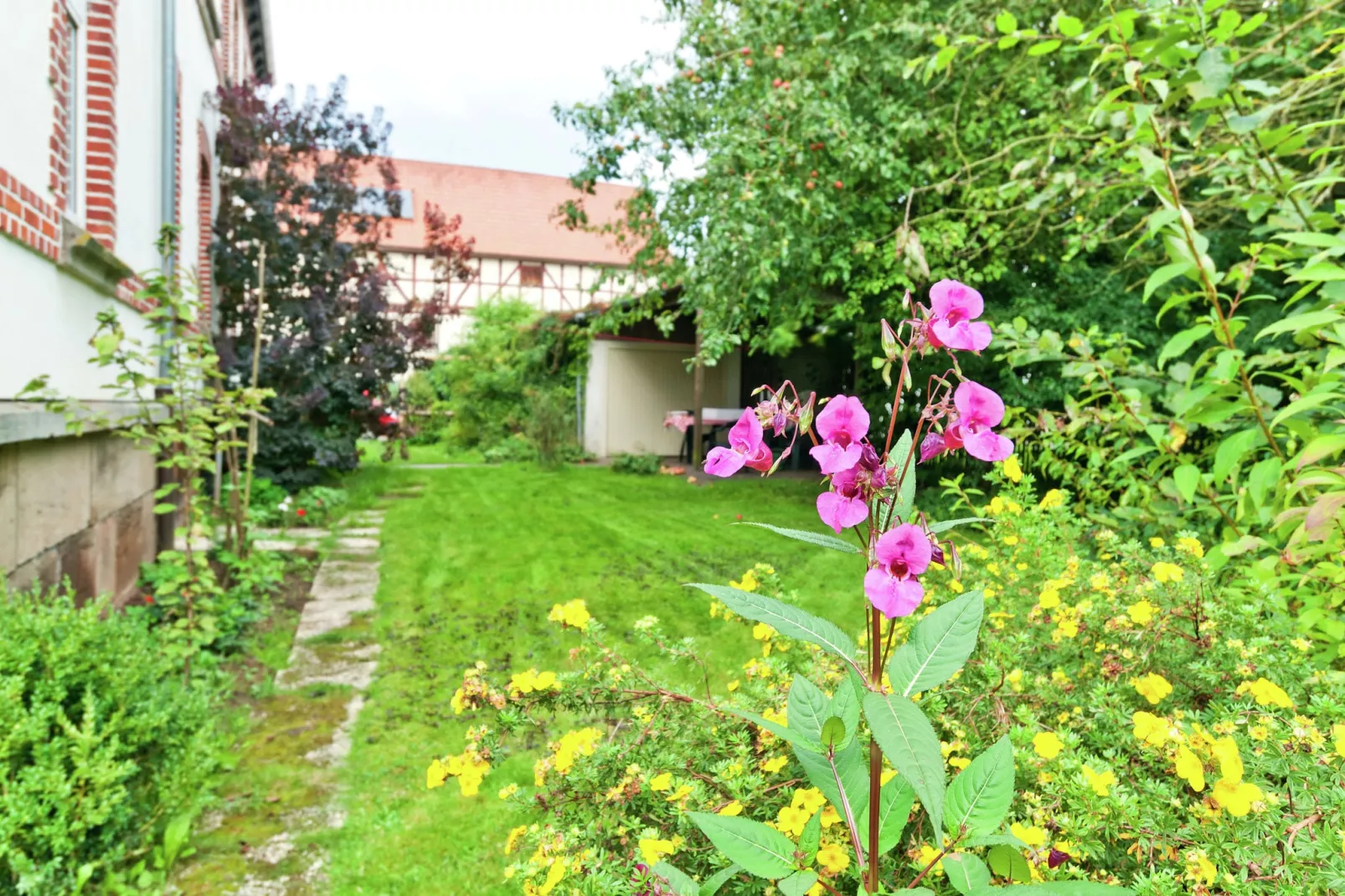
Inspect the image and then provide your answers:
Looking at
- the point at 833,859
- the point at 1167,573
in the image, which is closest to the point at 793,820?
the point at 833,859

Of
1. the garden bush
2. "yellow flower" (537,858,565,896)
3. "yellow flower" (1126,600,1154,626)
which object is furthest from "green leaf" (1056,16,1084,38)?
the garden bush

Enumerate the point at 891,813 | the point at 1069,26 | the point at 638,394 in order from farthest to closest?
the point at 638,394
the point at 1069,26
the point at 891,813

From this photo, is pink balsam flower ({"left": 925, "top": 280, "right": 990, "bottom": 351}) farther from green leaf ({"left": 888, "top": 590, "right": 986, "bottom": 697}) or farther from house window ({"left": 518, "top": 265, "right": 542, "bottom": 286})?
house window ({"left": 518, "top": 265, "right": 542, "bottom": 286})

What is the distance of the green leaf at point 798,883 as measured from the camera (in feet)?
2.65

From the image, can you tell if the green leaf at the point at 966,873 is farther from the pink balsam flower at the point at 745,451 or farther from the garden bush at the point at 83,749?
the garden bush at the point at 83,749

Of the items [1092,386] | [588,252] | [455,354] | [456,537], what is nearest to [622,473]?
[456,537]

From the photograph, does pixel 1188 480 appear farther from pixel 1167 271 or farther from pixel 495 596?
pixel 495 596

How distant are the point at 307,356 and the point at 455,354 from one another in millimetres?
9015

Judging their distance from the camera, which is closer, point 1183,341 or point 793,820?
point 793,820

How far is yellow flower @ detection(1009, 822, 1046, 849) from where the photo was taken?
0.94 metres

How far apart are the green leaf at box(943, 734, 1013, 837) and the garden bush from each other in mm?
1944

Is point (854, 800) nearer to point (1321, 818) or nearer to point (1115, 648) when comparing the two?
point (1321, 818)

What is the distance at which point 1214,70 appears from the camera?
Answer: 5.98 feet

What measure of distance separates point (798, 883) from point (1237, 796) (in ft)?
1.78
